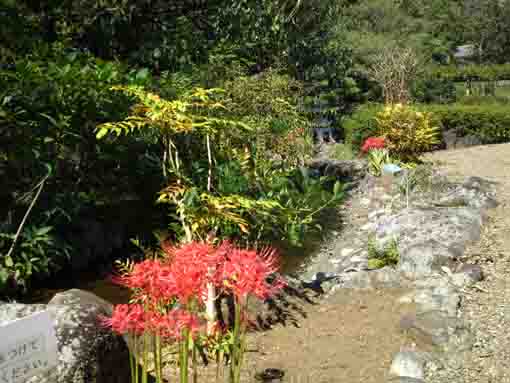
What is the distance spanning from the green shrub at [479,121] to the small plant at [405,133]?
99.8 inches

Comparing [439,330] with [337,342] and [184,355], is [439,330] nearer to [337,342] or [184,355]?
[337,342]

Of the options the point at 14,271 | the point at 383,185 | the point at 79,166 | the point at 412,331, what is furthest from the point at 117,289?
the point at 383,185

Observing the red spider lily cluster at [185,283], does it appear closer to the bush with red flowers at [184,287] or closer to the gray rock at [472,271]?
the bush with red flowers at [184,287]

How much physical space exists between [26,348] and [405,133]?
28.9 ft

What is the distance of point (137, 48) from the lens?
5.74 m

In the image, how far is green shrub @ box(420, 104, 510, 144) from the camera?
12.9 meters

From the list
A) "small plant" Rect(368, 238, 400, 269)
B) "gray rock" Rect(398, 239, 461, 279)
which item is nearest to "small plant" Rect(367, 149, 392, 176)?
"small plant" Rect(368, 238, 400, 269)

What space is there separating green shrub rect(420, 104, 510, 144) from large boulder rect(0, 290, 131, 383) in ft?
36.3

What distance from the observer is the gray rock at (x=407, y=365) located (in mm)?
3502

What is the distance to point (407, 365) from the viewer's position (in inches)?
139

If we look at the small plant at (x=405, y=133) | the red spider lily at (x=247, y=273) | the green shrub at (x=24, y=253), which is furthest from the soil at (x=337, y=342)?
the small plant at (x=405, y=133)

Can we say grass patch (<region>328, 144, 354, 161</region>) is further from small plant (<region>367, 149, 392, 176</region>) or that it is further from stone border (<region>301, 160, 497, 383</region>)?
stone border (<region>301, 160, 497, 383</region>)

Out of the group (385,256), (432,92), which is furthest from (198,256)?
(432,92)

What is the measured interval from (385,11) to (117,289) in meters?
21.8
